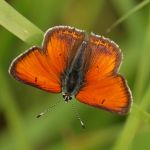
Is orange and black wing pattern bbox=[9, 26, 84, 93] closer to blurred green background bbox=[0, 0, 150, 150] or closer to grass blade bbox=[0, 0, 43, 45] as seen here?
grass blade bbox=[0, 0, 43, 45]

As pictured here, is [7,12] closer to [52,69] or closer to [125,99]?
[52,69]

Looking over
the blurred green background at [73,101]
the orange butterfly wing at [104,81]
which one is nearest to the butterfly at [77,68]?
the orange butterfly wing at [104,81]

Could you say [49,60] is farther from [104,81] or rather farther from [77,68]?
[104,81]

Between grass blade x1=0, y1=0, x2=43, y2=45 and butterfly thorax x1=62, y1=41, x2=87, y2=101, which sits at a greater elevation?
grass blade x1=0, y1=0, x2=43, y2=45

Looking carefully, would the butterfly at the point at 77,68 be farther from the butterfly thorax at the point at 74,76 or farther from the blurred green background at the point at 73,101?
the blurred green background at the point at 73,101

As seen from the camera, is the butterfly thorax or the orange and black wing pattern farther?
the butterfly thorax

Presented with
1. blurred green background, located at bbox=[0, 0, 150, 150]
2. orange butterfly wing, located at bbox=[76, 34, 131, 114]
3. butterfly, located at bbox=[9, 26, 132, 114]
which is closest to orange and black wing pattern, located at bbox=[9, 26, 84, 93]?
butterfly, located at bbox=[9, 26, 132, 114]

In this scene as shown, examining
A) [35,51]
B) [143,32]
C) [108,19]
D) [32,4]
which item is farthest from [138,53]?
[35,51]
